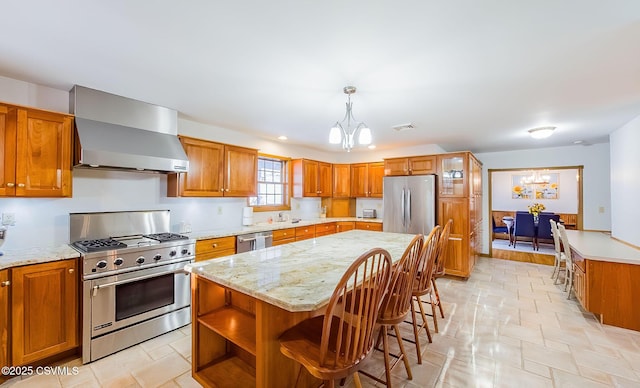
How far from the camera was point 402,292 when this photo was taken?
6.09ft

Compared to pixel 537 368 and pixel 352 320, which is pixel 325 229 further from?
pixel 352 320

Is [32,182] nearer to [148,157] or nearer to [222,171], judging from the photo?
[148,157]

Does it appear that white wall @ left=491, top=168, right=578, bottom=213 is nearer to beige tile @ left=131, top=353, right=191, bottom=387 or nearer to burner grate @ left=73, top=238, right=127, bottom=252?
beige tile @ left=131, top=353, right=191, bottom=387

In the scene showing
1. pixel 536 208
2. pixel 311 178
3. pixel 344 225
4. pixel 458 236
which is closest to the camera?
pixel 458 236

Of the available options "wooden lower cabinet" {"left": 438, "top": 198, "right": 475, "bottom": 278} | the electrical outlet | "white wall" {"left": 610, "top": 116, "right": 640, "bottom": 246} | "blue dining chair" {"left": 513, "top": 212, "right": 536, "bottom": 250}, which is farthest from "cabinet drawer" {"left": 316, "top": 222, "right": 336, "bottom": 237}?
"blue dining chair" {"left": 513, "top": 212, "right": 536, "bottom": 250}

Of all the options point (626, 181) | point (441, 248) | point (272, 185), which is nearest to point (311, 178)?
point (272, 185)

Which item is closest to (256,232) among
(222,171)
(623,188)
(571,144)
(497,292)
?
(222,171)

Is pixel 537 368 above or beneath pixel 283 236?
beneath

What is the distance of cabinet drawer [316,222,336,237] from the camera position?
4.95 meters

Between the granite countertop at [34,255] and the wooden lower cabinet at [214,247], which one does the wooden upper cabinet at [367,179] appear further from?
the granite countertop at [34,255]

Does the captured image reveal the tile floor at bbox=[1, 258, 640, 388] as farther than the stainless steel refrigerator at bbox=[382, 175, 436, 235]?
No

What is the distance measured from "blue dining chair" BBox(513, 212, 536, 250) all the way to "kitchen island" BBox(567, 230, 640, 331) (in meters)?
4.28

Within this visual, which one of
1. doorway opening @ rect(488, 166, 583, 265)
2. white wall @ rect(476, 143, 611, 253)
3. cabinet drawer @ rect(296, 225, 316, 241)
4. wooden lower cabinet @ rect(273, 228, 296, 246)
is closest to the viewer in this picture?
wooden lower cabinet @ rect(273, 228, 296, 246)

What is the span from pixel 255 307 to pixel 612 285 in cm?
367
